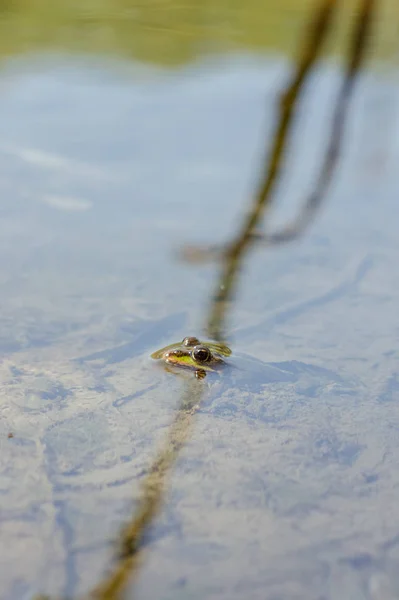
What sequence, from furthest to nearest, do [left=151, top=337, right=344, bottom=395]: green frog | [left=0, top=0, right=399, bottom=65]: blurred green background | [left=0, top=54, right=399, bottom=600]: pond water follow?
[left=0, top=0, right=399, bottom=65]: blurred green background < [left=151, top=337, right=344, bottom=395]: green frog < [left=0, top=54, right=399, bottom=600]: pond water

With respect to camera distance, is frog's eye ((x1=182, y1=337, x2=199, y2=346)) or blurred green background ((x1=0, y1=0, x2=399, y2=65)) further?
blurred green background ((x1=0, y1=0, x2=399, y2=65))

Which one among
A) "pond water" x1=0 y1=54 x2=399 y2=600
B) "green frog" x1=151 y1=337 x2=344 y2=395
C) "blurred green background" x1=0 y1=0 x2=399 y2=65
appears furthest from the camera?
"blurred green background" x1=0 y1=0 x2=399 y2=65

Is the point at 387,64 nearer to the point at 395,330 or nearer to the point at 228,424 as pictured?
the point at 395,330

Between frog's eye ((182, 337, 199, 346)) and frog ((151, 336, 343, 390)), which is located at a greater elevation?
frog's eye ((182, 337, 199, 346))

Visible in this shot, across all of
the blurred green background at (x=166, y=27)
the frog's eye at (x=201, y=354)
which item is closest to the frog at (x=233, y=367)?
the frog's eye at (x=201, y=354)

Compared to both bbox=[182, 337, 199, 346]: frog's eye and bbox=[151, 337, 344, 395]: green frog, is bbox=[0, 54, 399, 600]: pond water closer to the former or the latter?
bbox=[151, 337, 344, 395]: green frog

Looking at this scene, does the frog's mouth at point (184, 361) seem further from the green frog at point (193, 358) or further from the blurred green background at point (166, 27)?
the blurred green background at point (166, 27)

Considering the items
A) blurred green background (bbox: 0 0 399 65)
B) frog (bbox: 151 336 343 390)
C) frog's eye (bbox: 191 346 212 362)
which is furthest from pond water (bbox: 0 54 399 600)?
blurred green background (bbox: 0 0 399 65)
